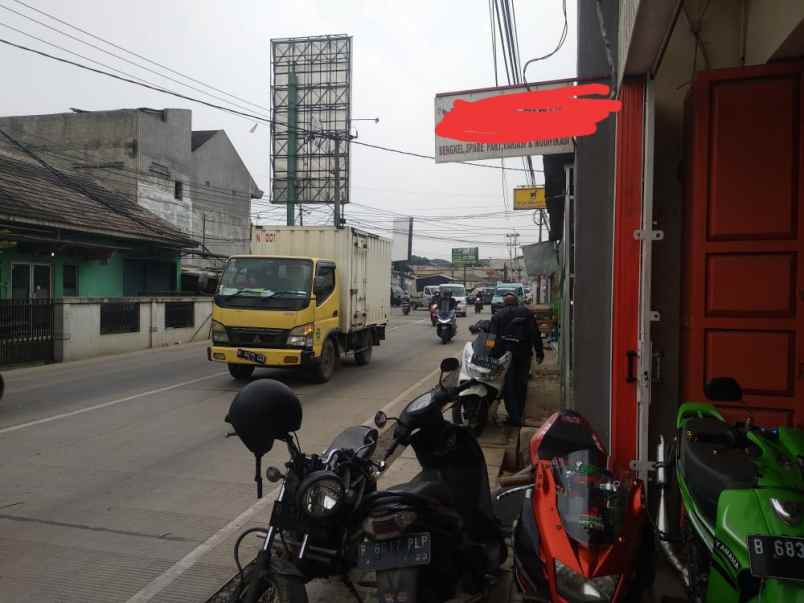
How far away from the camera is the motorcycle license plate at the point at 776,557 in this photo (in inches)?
75.9

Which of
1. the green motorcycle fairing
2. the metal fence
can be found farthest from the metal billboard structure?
the green motorcycle fairing

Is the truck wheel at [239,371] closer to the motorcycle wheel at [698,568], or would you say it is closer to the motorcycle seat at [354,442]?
the motorcycle seat at [354,442]

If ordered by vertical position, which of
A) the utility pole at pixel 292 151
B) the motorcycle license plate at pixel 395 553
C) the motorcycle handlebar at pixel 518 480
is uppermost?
the utility pole at pixel 292 151

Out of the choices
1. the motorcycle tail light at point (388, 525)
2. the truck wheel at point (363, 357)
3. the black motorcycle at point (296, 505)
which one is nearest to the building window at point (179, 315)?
the truck wheel at point (363, 357)

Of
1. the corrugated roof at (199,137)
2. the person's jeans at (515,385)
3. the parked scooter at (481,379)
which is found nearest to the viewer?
the parked scooter at (481,379)

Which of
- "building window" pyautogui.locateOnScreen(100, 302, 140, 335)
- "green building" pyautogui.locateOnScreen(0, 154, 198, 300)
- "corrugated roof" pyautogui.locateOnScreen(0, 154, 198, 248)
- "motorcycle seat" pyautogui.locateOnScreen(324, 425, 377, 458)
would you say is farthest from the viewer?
"corrugated roof" pyautogui.locateOnScreen(0, 154, 198, 248)

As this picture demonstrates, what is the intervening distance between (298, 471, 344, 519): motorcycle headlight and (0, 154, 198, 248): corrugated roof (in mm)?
15132

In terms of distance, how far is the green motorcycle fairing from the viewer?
2.04 metres

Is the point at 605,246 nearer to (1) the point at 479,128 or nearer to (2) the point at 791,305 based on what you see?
(2) the point at 791,305

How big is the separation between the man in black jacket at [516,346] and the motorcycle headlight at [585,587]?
526 cm

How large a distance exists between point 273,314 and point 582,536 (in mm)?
8328

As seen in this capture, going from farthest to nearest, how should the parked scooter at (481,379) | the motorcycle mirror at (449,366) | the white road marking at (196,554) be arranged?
the parked scooter at (481,379) < the white road marking at (196,554) < the motorcycle mirror at (449,366)

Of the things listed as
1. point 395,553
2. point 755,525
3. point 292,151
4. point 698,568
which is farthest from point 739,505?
point 292,151

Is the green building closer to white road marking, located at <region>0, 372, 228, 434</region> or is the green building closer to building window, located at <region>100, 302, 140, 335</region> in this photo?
building window, located at <region>100, 302, 140, 335</region>
